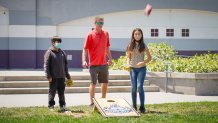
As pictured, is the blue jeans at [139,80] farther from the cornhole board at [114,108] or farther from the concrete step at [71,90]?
the concrete step at [71,90]

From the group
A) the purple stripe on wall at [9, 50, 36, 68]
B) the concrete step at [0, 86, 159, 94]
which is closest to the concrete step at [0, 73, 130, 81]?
the concrete step at [0, 86, 159, 94]

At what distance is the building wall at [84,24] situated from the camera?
22375 millimetres

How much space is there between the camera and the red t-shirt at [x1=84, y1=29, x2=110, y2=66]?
427 inches

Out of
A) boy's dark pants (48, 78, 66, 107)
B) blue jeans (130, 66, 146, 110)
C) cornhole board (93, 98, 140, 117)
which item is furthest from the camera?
boy's dark pants (48, 78, 66, 107)

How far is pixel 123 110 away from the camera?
994 cm

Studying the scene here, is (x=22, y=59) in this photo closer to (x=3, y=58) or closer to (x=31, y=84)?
(x=3, y=58)

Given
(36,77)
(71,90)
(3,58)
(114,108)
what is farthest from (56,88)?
(3,58)

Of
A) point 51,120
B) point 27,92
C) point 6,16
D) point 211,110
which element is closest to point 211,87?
point 211,110

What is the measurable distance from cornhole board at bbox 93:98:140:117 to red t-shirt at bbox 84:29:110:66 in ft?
3.43

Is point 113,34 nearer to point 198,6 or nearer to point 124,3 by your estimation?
A: point 124,3

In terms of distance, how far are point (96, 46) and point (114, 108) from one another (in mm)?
1683

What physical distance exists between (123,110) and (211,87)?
18.3 ft

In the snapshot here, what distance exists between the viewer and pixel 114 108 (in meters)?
10.0

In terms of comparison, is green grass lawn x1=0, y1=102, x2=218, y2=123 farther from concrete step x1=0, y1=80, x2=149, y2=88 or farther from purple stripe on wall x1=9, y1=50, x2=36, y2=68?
purple stripe on wall x1=9, y1=50, x2=36, y2=68
